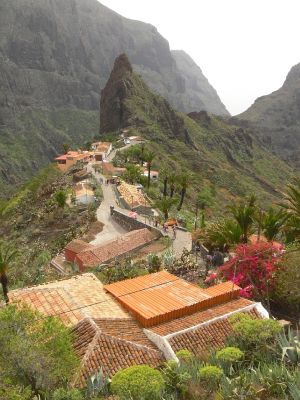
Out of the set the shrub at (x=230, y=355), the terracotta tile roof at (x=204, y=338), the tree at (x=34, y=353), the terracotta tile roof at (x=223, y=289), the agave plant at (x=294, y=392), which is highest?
the tree at (x=34, y=353)

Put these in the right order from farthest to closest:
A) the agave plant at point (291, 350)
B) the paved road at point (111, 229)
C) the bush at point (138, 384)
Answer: the paved road at point (111, 229), the agave plant at point (291, 350), the bush at point (138, 384)

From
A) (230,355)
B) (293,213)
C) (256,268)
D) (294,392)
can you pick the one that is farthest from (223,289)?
(293,213)

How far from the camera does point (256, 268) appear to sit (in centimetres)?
2186

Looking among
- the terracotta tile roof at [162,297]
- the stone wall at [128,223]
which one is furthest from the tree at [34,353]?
the stone wall at [128,223]

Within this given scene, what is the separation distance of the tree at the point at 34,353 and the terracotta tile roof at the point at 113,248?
20.8m

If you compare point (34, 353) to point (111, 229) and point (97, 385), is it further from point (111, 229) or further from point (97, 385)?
point (111, 229)

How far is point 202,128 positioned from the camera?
156m

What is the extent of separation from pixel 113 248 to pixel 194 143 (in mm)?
98336

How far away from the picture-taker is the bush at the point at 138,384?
1170 centimetres

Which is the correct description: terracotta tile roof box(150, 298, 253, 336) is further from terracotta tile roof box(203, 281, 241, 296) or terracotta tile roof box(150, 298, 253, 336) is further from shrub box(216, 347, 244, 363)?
shrub box(216, 347, 244, 363)

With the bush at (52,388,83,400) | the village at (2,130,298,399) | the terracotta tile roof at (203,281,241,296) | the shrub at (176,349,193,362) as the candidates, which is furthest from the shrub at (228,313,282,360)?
the bush at (52,388,83,400)

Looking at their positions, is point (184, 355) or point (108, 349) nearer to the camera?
point (184, 355)

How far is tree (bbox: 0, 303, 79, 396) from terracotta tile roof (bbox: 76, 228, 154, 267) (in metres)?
20.8

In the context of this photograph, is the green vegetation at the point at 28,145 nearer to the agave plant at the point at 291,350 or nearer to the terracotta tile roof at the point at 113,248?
the terracotta tile roof at the point at 113,248
